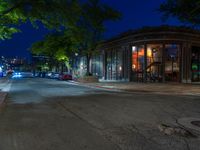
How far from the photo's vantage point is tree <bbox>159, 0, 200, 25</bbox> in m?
14.4

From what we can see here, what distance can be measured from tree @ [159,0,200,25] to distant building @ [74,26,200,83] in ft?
80.1

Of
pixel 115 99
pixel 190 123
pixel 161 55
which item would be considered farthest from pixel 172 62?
pixel 190 123

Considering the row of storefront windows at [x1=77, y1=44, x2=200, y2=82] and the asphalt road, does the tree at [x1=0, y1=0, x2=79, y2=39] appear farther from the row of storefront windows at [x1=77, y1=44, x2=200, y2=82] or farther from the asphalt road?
the row of storefront windows at [x1=77, y1=44, x2=200, y2=82]

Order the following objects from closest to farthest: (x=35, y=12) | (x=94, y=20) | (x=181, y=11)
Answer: (x=181, y=11)
(x=35, y=12)
(x=94, y=20)

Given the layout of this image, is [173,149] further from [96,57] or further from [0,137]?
[96,57]

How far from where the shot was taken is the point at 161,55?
133ft

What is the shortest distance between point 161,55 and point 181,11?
1015 inches

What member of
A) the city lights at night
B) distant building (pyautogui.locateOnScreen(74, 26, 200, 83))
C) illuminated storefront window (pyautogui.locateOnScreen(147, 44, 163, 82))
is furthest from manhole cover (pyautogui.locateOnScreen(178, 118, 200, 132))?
illuminated storefront window (pyautogui.locateOnScreen(147, 44, 163, 82))

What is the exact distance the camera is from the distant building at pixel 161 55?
131 feet

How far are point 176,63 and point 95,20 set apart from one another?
514 inches

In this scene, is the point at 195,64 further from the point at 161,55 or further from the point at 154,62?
the point at 154,62

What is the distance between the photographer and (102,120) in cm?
1039

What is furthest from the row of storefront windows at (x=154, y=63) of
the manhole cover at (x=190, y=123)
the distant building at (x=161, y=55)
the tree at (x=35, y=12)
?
the manhole cover at (x=190, y=123)

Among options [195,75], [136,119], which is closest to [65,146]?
Result: [136,119]
